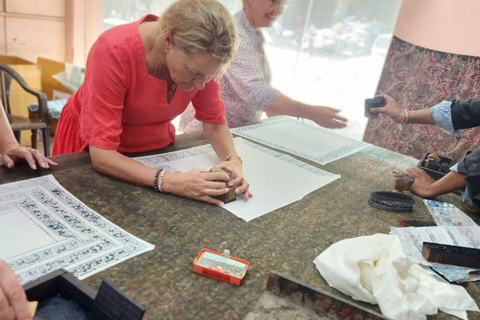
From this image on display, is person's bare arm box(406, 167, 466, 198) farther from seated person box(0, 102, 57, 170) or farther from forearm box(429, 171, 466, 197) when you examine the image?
seated person box(0, 102, 57, 170)

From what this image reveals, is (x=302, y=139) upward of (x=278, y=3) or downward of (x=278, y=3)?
downward

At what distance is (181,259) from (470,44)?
6.97 feet

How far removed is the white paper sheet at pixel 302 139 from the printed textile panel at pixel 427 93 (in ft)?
1.24

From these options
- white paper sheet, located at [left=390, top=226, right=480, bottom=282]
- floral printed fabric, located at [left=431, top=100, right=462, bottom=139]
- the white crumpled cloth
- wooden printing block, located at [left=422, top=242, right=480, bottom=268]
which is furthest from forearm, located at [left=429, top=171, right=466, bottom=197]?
the white crumpled cloth

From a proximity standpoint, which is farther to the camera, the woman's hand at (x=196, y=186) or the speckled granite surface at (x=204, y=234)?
the woman's hand at (x=196, y=186)

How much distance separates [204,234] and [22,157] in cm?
61

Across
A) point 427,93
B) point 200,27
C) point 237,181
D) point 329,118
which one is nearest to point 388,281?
point 237,181

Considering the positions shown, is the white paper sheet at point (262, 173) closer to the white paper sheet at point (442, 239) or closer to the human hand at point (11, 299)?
the white paper sheet at point (442, 239)

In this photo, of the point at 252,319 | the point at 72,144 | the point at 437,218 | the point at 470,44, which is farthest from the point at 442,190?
the point at 72,144

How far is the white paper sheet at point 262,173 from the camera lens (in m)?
1.08

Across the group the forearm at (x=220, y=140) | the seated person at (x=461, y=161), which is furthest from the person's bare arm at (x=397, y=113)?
the forearm at (x=220, y=140)

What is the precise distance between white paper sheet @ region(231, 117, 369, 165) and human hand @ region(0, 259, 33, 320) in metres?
1.25

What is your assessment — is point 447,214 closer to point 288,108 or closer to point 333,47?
point 288,108

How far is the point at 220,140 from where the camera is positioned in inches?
55.0
